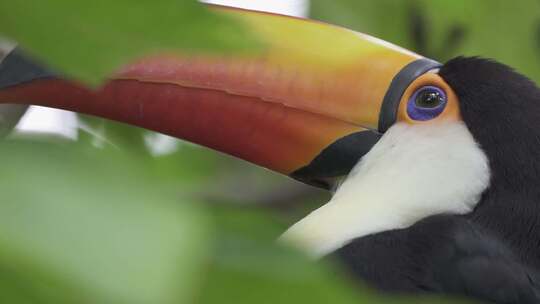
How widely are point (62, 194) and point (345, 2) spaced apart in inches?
116

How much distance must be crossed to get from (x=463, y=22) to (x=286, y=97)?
86cm

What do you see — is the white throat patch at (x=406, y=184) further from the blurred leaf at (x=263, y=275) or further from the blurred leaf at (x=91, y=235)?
the blurred leaf at (x=91, y=235)

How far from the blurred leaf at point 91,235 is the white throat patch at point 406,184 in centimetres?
205

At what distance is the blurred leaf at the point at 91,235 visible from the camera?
0.65m

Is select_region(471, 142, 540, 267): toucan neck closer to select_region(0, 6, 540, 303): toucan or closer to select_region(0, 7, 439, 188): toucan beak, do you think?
select_region(0, 6, 540, 303): toucan

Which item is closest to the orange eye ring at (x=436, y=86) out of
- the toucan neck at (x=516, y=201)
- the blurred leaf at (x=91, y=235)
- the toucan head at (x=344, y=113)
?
the toucan head at (x=344, y=113)

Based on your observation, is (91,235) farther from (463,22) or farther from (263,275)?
(463,22)

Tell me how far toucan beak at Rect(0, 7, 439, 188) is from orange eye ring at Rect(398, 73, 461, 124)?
22mm

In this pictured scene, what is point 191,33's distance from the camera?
30.0 inches

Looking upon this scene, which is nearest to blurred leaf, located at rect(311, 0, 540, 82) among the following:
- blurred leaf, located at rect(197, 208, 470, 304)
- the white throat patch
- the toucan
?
the toucan

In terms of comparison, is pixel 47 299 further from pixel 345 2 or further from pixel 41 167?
pixel 345 2

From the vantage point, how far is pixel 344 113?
3.04 m

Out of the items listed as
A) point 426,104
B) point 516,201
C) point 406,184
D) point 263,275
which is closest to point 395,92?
point 426,104

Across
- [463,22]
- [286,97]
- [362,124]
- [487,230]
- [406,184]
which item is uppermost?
[463,22]
